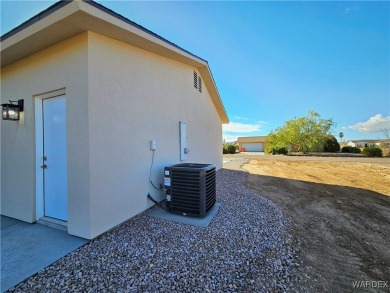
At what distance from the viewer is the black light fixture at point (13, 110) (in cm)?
324

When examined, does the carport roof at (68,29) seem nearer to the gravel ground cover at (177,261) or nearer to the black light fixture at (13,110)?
the black light fixture at (13,110)

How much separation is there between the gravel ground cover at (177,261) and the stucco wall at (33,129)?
682 mm

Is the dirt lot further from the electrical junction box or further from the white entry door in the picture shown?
the white entry door

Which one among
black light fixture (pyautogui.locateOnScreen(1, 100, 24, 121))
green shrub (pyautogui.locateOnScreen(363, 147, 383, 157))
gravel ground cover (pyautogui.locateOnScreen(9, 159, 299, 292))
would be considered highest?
black light fixture (pyautogui.locateOnScreen(1, 100, 24, 121))

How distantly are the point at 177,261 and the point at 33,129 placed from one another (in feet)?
11.7

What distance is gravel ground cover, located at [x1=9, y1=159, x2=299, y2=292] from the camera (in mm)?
Answer: 1791

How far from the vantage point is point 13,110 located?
3.30 m

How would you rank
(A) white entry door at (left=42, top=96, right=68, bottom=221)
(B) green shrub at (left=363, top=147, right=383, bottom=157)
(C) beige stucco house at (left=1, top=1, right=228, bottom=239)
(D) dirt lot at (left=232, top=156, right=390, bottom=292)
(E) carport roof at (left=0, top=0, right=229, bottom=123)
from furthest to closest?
(B) green shrub at (left=363, top=147, right=383, bottom=157) < (A) white entry door at (left=42, top=96, right=68, bottom=221) < (C) beige stucco house at (left=1, top=1, right=228, bottom=239) < (E) carport roof at (left=0, top=0, right=229, bottom=123) < (D) dirt lot at (left=232, top=156, right=390, bottom=292)

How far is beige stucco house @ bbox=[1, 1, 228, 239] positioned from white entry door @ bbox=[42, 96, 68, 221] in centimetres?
2

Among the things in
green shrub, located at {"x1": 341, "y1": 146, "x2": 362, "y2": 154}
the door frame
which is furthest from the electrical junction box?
green shrub, located at {"x1": 341, "y1": 146, "x2": 362, "y2": 154}

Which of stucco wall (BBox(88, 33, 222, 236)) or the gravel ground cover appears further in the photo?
stucco wall (BBox(88, 33, 222, 236))

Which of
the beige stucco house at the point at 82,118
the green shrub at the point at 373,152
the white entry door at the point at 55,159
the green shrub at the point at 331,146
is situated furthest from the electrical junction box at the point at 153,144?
the green shrub at the point at 331,146

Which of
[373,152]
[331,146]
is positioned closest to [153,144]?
[373,152]

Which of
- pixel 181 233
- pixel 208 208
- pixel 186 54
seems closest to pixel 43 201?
pixel 181 233
